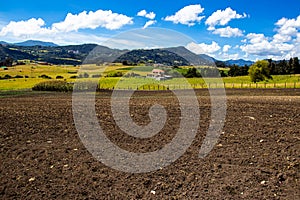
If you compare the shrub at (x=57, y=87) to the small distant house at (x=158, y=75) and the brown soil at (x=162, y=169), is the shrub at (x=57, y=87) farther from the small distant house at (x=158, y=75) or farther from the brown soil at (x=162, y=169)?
the brown soil at (x=162, y=169)

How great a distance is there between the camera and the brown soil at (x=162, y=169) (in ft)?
18.9

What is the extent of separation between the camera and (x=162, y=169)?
6.82 meters

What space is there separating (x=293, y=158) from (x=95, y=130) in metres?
5.97

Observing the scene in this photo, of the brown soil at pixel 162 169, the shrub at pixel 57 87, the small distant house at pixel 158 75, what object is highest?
the small distant house at pixel 158 75

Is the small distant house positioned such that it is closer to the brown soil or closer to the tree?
the tree

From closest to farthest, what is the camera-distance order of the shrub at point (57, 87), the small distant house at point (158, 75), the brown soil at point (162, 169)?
the brown soil at point (162, 169)
the shrub at point (57, 87)
the small distant house at point (158, 75)

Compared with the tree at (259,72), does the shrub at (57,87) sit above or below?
below

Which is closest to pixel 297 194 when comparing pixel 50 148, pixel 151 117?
pixel 50 148

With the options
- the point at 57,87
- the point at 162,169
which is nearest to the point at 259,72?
the point at 57,87

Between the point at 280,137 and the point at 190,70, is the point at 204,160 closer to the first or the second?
the point at 280,137

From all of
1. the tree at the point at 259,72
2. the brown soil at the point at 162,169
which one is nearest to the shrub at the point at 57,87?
the brown soil at the point at 162,169

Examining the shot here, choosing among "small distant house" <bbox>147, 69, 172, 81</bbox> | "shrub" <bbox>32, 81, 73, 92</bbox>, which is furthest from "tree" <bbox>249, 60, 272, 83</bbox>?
"shrub" <bbox>32, 81, 73, 92</bbox>

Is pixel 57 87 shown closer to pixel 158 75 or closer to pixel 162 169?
pixel 158 75

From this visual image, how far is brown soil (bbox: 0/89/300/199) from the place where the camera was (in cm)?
575
